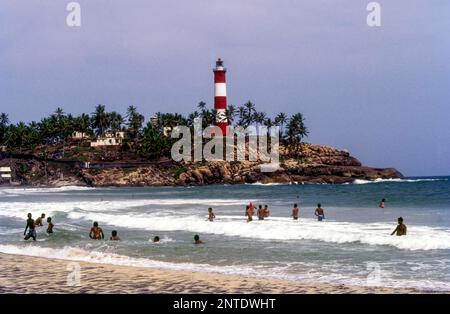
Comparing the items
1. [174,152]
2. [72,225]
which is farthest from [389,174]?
[72,225]

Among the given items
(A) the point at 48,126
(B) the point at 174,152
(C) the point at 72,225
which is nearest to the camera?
(C) the point at 72,225

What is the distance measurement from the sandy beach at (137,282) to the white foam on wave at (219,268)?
787 millimetres

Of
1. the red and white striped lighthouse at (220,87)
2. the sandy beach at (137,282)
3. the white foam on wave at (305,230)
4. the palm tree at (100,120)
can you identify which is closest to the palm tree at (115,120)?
the palm tree at (100,120)

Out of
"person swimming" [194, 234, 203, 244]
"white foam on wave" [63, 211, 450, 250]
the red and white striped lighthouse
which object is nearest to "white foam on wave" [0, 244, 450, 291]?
"person swimming" [194, 234, 203, 244]

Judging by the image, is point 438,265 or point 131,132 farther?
point 131,132

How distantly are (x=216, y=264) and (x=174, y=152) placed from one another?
90.4m

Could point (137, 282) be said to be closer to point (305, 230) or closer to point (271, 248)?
point (271, 248)

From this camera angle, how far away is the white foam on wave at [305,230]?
21984 millimetres

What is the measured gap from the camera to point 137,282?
46.3 ft

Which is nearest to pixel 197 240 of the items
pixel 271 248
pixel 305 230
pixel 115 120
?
pixel 271 248

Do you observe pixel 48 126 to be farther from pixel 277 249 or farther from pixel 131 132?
pixel 277 249

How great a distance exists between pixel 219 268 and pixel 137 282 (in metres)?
3.52
